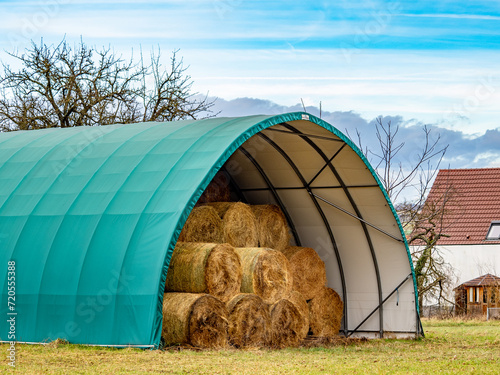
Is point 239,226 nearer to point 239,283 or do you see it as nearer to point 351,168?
point 239,283

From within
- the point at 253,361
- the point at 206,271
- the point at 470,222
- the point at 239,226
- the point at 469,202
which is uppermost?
the point at 469,202

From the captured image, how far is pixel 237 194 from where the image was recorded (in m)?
21.4

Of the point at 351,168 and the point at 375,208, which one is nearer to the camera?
the point at 351,168

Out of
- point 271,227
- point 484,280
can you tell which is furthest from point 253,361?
point 484,280

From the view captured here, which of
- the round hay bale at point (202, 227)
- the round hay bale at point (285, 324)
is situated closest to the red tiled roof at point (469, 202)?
the round hay bale at point (285, 324)

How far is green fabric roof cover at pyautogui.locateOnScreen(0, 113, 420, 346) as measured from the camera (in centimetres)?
1375

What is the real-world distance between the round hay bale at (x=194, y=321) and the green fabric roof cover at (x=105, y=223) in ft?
2.43

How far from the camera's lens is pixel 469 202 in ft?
132

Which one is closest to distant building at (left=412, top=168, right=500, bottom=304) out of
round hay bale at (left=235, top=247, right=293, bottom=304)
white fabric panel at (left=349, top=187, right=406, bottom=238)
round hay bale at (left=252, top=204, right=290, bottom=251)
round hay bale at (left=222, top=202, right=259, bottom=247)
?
white fabric panel at (left=349, top=187, right=406, bottom=238)

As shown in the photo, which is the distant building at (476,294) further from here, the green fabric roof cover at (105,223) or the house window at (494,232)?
the green fabric roof cover at (105,223)

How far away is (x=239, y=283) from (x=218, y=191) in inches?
175

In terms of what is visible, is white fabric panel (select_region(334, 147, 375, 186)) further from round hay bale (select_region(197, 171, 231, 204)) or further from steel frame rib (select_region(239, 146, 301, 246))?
round hay bale (select_region(197, 171, 231, 204))

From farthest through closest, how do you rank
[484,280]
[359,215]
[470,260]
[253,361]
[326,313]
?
[470,260], [484,280], [359,215], [326,313], [253,361]

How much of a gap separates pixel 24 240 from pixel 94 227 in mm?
1720
